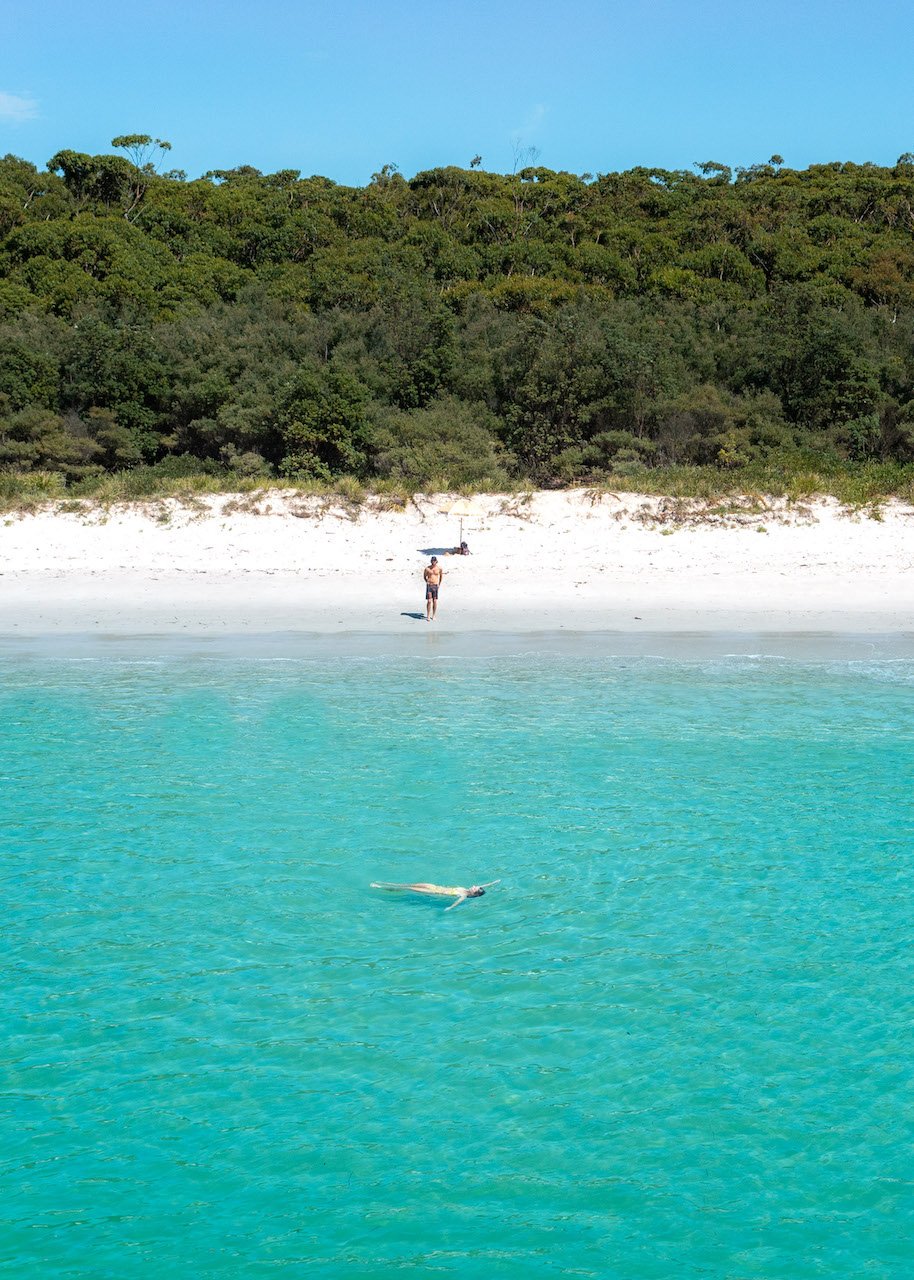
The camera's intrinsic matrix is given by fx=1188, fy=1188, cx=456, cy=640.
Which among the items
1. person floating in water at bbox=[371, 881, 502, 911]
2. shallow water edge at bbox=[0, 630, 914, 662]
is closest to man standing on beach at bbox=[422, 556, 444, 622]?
shallow water edge at bbox=[0, 630, 914, 662]

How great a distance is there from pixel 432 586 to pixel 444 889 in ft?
36.7

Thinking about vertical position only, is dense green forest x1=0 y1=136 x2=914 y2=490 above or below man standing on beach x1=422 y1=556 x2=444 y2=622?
above

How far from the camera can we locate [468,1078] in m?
6.74

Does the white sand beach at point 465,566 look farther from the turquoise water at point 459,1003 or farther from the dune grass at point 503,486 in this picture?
the turquoise water at point 459,1003

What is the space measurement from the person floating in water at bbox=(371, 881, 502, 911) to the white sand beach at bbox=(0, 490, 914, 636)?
10.6m

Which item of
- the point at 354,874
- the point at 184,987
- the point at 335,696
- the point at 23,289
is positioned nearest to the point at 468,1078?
the point at 184,987

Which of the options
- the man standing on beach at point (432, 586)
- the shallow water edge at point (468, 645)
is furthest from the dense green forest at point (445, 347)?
the shallow water edge at point (468, 645)

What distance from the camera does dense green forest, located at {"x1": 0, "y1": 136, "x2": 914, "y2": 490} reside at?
95.0ft

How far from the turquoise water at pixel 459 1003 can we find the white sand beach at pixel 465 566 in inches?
265

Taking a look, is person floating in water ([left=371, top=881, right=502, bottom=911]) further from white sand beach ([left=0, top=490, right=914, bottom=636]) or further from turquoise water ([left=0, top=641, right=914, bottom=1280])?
white sand beach ([left=0, top=490, right=914, bottom=636])

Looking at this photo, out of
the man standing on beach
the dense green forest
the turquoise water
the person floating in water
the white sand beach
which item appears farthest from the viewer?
the dense green forest

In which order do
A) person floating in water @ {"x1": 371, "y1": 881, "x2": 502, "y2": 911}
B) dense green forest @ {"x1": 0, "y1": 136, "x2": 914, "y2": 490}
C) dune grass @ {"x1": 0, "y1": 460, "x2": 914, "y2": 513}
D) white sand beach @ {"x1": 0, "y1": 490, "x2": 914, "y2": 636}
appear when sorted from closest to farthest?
person floating in water @ {"x1": 371, "y1": 881, "x2": 502, "y2": 911}, white sand beach @ {"x1": 0, "y1": 490, "x2": 914, "y2": 636}, dune grass @ {"x1": 0, "y1": 460, "x2": 914, "y2": 513}, dense green forest @ {"x1": 0, "y1": 136, "x2": 914, "y2": 490}

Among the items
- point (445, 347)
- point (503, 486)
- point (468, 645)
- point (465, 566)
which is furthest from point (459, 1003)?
point (445, 347)

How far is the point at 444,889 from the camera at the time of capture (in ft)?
30.1
